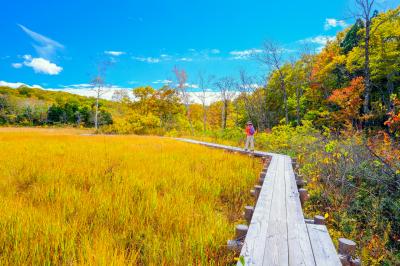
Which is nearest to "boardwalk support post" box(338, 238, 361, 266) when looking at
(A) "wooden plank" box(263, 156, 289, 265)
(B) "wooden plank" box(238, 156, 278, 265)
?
(A) "wooden plank" box(263, 156, 289, 265)

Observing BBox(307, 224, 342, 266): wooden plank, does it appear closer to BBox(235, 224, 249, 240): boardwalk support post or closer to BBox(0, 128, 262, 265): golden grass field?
BBox(235, 224, 249, 240): boardwalk support post

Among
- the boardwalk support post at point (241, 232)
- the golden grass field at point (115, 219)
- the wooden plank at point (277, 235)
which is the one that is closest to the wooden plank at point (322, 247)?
the wooden plank at point (277, 235)

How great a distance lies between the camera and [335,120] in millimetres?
21141

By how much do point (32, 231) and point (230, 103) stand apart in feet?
131

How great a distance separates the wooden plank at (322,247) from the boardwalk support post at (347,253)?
0.07 m

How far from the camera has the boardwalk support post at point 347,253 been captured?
2059 mm

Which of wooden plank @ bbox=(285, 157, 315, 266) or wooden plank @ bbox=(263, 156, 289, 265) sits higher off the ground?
wooden plank @ bbox=(285, 157, 315, 266)

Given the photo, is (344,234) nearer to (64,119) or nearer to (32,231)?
(32,231)

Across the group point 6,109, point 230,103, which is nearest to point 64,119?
point 6,109

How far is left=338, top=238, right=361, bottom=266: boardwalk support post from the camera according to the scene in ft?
6.76

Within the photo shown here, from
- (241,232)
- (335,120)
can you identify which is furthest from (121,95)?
(241,232)

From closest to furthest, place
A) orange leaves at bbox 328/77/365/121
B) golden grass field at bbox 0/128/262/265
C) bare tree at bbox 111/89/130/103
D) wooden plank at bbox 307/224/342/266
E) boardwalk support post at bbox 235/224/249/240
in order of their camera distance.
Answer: wooden plank at bbox 307/224/342/266 → golden grass field at bbox 0/128/262/265 → boardwalk support post at bbox 235/224/249/240 → orange leaves at bbox 328/77/365/121 → bare tree at bbox 111/89/130/103

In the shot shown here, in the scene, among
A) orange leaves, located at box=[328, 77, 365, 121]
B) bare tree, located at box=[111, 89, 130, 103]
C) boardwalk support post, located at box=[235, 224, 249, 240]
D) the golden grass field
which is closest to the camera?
the golden grass field

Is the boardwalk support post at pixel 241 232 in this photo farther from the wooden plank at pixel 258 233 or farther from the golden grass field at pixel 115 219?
the golden grass field at pixel 115 219
